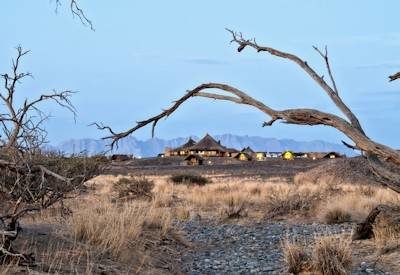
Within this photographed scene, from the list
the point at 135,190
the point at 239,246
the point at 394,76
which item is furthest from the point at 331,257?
the point at 135,190

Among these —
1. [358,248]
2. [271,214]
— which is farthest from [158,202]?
[358,248]

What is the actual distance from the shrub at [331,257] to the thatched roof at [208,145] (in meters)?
89.5

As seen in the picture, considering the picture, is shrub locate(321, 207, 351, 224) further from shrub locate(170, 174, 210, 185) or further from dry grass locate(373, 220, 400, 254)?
shrub locate(170, 174, 210, 185)

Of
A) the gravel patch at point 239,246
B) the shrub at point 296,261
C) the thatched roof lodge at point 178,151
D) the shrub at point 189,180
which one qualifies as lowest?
the gravel patch at point 239,246

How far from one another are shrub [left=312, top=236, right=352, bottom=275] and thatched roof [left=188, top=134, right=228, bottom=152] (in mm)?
89508

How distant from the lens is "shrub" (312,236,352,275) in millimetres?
9148

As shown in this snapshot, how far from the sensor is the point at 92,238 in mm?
10117

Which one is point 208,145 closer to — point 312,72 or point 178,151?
point 178,151

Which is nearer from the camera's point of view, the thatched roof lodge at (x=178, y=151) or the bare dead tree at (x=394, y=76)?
the bare dead tree at (x=394, y=76)

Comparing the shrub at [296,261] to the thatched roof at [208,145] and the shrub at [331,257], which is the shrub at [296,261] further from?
the thatched roof at [208,145]

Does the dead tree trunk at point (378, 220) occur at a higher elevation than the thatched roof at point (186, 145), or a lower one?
lower

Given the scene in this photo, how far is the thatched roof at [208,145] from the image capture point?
100 meters

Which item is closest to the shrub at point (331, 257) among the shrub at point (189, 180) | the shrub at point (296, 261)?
the shrub at point (296, 261)

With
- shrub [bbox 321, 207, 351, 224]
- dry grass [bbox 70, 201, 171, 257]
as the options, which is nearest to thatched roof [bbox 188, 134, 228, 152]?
shrub [bbox 321, 207, 351, 224]
